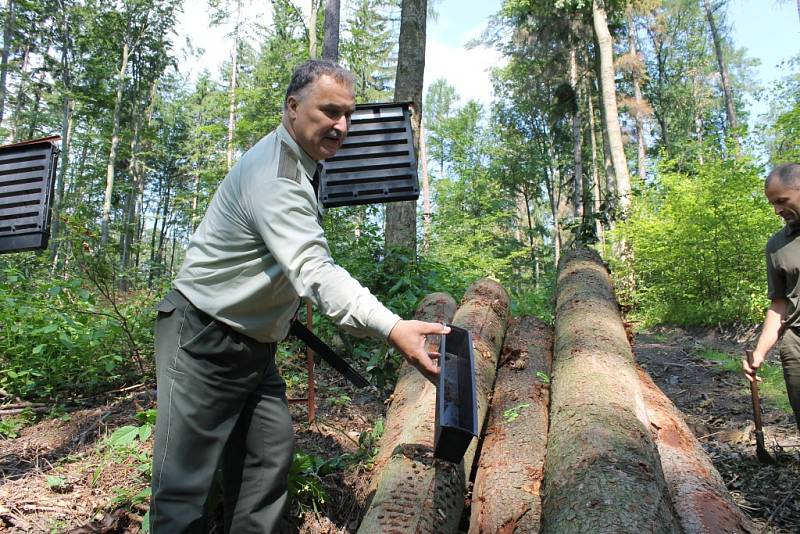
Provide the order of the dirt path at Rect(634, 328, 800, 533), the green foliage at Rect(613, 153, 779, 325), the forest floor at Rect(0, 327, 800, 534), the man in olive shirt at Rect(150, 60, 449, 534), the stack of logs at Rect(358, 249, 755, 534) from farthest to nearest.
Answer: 1. the green foliage at Rect(613, 153, 779, 325)
2. the dirt path at Rect(634, 328, 800, 533)
3. the forest floor at Rect(0, 327, 800, 534)
4. the stack of logs at Rect(358, 249, 755, 534)
5. the man in olive shirt at Rect(150, 60, 449, 534)

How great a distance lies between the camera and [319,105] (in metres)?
1.92

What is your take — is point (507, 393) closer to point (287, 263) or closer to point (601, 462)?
point (601, 462)

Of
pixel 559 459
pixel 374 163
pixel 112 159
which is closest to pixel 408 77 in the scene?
pixel 374 163

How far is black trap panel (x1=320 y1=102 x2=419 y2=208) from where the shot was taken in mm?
3436

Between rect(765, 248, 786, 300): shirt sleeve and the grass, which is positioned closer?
rect(765, 248, 786, 300): shirt sleeve

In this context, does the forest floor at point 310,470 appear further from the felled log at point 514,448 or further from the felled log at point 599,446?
the felled log at point 599,446

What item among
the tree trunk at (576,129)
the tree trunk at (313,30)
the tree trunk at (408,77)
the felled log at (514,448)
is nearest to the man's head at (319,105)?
the felled log at (514,448)

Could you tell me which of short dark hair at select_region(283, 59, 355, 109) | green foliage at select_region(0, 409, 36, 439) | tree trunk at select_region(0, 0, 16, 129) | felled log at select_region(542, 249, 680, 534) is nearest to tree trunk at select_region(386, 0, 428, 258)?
felled log at select_region(542, 249, 680, 534)

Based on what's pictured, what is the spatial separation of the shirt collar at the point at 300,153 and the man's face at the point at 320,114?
0.07ft

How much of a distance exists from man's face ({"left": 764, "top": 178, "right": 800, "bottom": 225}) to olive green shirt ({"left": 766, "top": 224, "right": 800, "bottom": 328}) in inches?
4.9

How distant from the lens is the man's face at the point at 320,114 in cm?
191

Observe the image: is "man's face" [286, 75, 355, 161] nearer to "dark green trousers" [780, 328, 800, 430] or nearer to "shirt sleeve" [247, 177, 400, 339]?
"shirt sleeve" [247, 177, 400, 339]

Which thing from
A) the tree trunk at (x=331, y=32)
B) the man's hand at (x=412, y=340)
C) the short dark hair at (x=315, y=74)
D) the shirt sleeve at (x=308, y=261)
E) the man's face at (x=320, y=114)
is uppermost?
the tree trunk at (x=331, y=32)

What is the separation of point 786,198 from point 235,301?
3220 mm
